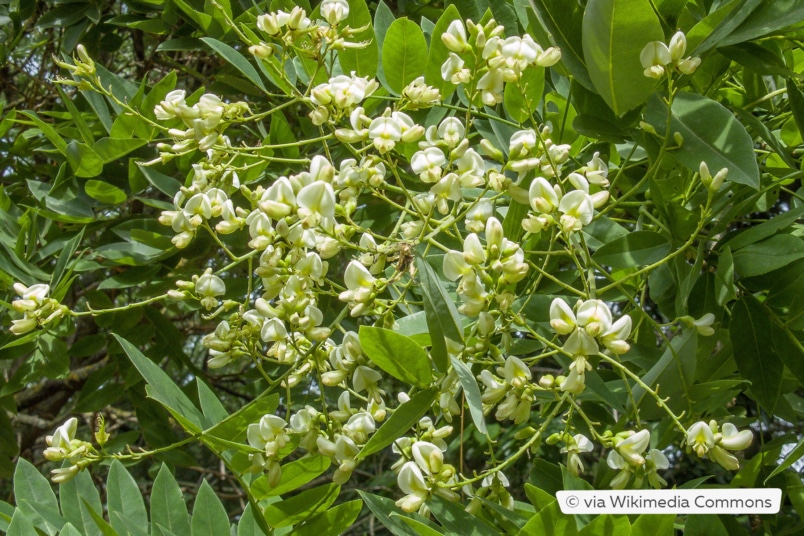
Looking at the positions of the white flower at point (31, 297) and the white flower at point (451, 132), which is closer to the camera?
the white flower at point (451, 132)

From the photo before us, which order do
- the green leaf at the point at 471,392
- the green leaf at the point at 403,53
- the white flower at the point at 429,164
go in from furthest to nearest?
the green leaf at the point at 403,53, the white flower at the point at 429,164, the green leaf at the point at 471,392

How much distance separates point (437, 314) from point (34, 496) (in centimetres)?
61

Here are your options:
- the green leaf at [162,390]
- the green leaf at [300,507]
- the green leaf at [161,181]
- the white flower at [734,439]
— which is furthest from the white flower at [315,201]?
the green leaf at [161,181]

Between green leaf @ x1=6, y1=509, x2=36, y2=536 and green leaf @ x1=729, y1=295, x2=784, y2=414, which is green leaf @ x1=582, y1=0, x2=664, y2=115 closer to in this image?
green leaf @ x1=729, y1=295, x2=784, y2=414

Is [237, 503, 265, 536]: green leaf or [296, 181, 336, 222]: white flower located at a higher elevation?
[296, 181, 336, 222]: white flower

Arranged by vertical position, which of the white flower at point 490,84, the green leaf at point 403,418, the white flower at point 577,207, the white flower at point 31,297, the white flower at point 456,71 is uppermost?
the white flower at point 456,71

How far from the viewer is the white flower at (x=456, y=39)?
0.87 meters

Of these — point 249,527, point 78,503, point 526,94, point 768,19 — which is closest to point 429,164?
point 526,94

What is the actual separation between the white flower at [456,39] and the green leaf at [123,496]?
2.07 feet

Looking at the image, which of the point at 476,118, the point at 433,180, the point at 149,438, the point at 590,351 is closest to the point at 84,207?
the point at 149,438

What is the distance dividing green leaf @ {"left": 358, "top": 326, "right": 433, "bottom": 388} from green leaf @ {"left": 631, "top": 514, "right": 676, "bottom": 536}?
23 cm

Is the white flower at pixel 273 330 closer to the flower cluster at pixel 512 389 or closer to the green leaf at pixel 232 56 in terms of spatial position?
the flower cluster at pixel 512 389

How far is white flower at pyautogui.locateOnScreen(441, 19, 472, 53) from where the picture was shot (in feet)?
2.87

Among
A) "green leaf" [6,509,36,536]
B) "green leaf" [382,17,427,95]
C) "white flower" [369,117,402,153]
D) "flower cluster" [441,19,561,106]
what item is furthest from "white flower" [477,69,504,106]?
"green leaf" [6,509,36,536]
